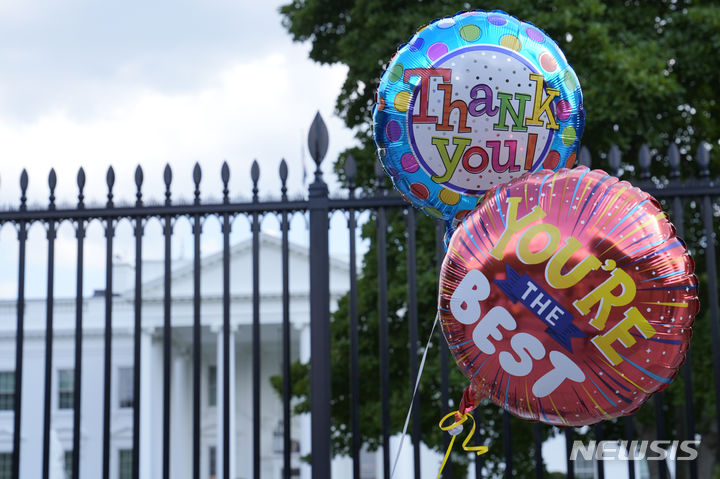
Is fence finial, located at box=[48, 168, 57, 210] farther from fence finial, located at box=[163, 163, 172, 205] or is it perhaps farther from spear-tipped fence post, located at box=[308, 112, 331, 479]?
spear-tipped fence post, located at box=[308, 112, 331, 479]

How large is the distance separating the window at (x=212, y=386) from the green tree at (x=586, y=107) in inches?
870

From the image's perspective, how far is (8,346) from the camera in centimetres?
2730

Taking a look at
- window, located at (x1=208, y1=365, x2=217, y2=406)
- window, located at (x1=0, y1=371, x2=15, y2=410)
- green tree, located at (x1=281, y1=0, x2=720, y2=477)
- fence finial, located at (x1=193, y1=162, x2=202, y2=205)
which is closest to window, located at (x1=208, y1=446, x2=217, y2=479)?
window, located at (x1=208, y1=365, x2=217, y2=406)

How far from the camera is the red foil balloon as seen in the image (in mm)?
2408

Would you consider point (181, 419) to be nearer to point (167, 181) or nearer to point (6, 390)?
point (6, 390)

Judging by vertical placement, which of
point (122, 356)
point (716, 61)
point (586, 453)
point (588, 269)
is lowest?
point (122, 356)

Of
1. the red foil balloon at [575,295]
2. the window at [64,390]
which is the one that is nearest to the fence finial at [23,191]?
the red foil balloon at [575,295]

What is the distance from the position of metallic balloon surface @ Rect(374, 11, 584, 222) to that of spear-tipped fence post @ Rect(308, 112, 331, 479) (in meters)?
1.05

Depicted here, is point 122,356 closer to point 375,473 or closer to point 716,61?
point 375,473

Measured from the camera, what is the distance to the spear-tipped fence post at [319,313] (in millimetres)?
4254

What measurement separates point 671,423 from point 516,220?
7827mm

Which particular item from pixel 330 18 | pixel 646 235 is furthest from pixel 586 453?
pixel 330 18

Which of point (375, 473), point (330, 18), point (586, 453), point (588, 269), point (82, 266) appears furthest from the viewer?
point (375, 473)

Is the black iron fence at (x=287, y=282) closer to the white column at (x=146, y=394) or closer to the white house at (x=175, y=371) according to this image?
the white house at (x=175, y=371)
